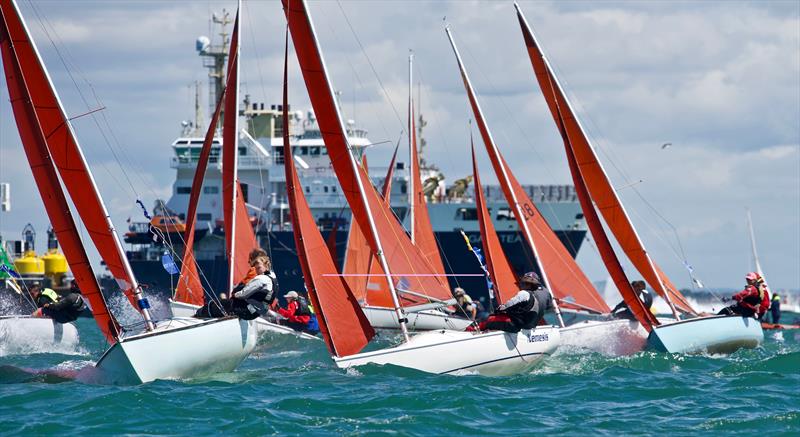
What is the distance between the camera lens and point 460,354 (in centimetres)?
1552

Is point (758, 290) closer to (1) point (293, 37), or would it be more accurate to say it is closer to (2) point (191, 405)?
(1) point (293, 37)

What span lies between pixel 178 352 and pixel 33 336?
6.34m

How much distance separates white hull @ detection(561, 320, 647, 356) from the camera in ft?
65.5

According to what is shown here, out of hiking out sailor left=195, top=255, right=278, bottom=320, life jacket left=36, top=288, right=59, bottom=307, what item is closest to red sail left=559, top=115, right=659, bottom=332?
hiking out sailor left=195, top=255, right=278, bottom=320

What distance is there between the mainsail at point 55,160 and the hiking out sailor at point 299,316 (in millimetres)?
7387

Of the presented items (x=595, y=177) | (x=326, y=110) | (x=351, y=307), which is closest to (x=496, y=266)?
(x=595, y=177)

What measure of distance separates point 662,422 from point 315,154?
132 ft

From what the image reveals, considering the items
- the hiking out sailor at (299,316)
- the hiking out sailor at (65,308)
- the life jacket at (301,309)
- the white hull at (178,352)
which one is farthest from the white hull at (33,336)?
the white hull at (178,352)

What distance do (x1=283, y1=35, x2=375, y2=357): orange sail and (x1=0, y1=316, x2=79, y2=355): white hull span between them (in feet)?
17.8

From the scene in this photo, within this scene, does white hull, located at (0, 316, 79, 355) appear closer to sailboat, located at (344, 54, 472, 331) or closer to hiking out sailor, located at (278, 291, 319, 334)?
hiking out sailor, located at (278, 291, 319, 334)

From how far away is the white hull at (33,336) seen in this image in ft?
65.3

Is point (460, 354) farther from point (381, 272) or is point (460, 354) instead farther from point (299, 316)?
point (381, 272)

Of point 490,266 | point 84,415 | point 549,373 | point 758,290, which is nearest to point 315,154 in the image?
point 490,266

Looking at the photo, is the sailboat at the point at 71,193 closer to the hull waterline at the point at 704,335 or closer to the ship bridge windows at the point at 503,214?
the hull waterline at the point at 704,335
